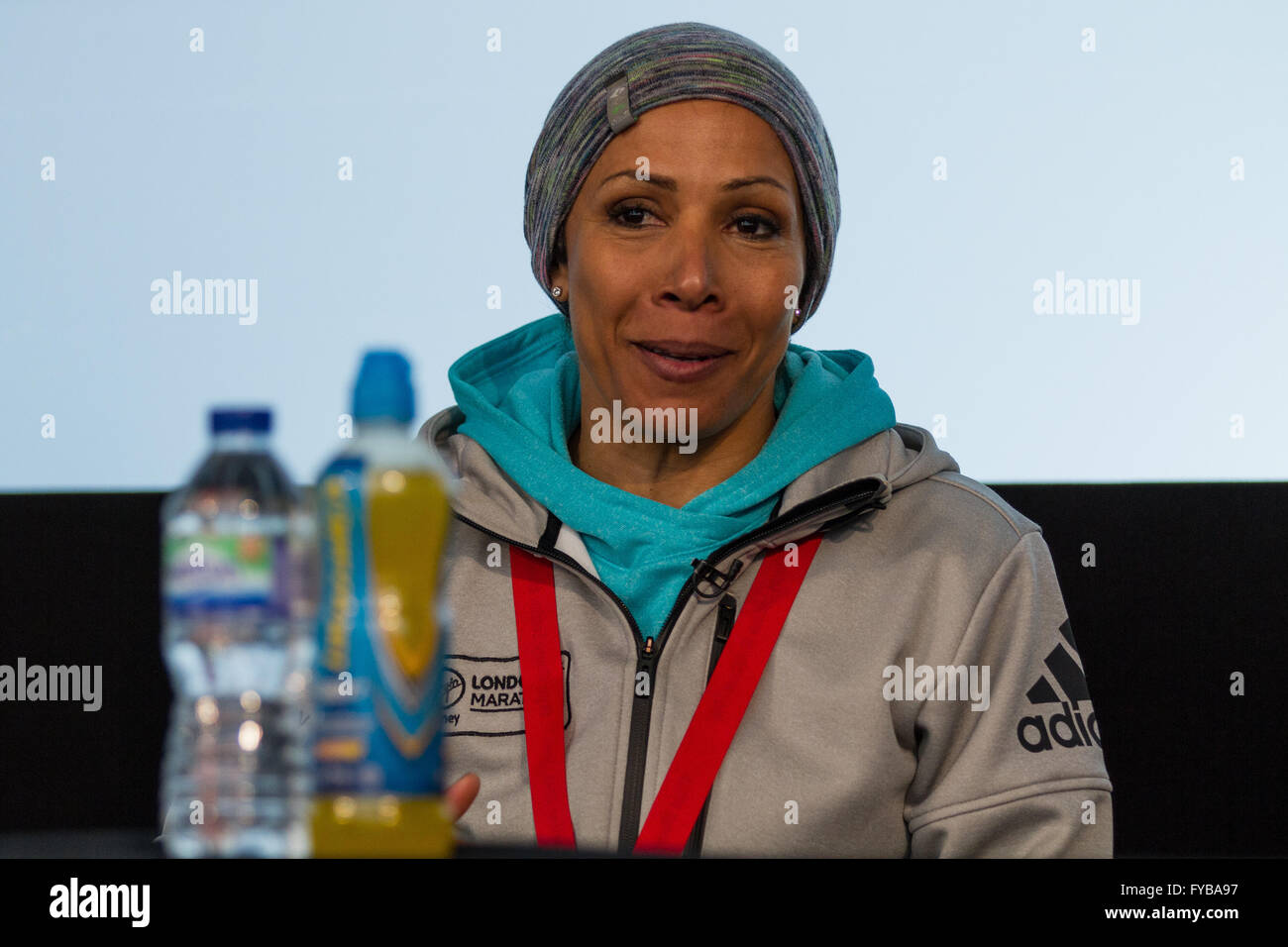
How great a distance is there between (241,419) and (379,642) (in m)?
0.15

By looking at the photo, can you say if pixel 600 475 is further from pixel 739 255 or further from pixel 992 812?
pixel 992 812

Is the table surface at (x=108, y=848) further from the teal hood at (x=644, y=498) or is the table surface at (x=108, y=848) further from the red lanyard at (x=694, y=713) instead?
the teal hood at (x=644, y=498)

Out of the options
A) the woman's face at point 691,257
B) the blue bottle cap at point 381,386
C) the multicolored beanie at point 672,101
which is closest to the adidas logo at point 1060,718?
the woman's face at point 691,257

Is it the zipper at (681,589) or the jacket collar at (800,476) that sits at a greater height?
the jacket collar at (800,476)

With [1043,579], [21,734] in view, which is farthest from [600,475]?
[21,734]

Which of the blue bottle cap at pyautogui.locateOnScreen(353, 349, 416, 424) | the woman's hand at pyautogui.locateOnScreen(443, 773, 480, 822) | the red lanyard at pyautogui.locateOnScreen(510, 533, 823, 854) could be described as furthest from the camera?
the red lanyard at pyautogui.locateOnScreen(510, 533, 823, 854)

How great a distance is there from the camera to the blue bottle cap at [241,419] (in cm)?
71

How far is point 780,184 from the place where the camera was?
4.78ft

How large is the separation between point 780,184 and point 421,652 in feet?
3.04

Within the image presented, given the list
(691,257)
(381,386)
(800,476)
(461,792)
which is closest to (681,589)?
(800,476)

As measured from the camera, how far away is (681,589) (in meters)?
1.41

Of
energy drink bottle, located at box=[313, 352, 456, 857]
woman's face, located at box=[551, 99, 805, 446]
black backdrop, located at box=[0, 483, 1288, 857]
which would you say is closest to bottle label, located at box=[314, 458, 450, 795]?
energy drink bottle, located at box=[313, 352, 456, 857]

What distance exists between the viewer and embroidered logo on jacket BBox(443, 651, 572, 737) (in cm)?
138

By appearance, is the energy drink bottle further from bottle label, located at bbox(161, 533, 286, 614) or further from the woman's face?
the woman's face
